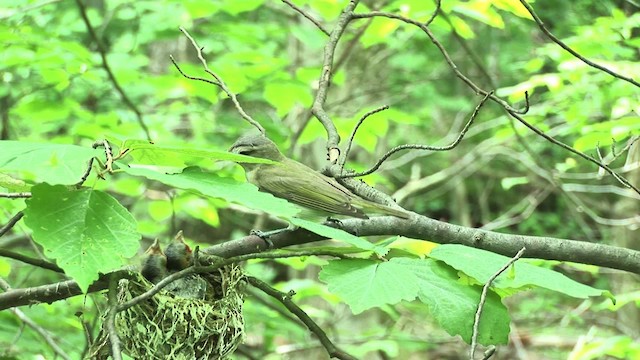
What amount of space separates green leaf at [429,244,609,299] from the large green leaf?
0.04m

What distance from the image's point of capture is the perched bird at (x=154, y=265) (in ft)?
7.34

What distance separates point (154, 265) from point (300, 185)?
49.0 inches

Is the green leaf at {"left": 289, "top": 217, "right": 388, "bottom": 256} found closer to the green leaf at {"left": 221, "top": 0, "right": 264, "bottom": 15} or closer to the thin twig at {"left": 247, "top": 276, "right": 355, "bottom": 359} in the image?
the thin twig at {"left": 247, "top": 276, "right": 355, "bottom": 359}

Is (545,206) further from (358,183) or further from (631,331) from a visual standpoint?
(358,183)

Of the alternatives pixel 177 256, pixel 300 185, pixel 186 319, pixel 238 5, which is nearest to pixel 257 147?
pixel 300 185

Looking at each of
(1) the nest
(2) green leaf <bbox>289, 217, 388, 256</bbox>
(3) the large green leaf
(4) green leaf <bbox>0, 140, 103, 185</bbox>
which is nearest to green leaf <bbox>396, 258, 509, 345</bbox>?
(3) the large green leaf

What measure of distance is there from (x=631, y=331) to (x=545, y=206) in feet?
34.9

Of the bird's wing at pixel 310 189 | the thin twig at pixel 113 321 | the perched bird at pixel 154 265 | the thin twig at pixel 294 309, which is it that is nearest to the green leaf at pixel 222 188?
the thin twig at pixel 113 321

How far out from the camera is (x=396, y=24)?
461 cm

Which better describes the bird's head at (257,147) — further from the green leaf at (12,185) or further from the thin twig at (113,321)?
the green leaf at (12,185)

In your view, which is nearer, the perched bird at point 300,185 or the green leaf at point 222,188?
the green leaf at point 222,188

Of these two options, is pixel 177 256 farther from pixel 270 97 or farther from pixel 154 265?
pixel 270 97

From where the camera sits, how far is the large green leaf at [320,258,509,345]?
63.1 inches

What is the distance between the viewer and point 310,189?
3391mm
